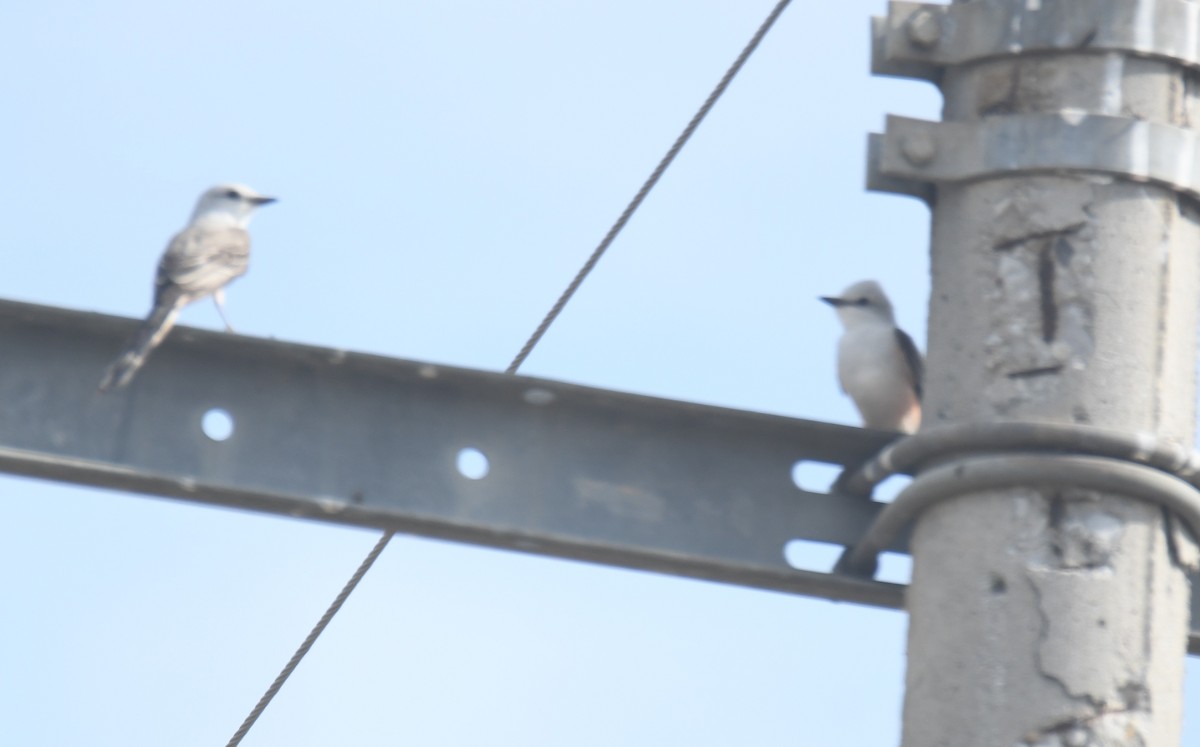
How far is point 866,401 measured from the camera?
7.21m

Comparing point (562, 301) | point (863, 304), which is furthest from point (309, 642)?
point (863, 304)

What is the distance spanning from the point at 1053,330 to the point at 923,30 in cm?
79

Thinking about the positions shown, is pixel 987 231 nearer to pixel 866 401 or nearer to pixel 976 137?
pixel 976 137

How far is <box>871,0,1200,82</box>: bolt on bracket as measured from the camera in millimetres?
3883

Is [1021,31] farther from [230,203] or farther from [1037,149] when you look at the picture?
[230,203]

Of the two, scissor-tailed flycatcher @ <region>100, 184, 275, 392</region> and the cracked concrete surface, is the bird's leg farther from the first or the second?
the cracked concrete surface

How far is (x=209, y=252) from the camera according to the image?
737cm

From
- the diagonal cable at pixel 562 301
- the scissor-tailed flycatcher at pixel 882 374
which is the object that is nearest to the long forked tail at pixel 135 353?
the diagonal cable at pixel 562 301

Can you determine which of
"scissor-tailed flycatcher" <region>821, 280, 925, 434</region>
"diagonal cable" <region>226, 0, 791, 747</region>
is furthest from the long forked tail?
"scissor-tailed flycatcher" <region>821, 280, 925, 434</region>

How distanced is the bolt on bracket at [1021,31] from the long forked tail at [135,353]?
5.29ft

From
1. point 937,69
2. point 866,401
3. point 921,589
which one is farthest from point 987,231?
point 866,401

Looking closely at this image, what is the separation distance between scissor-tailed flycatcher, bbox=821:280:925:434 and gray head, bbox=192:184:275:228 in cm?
272

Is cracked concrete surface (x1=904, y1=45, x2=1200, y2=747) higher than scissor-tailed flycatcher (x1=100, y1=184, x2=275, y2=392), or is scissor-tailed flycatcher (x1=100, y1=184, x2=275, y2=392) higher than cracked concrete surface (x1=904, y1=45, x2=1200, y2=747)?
scissor-tailed flycatcher (x1=100, y1=184, x2=275, y2=392)

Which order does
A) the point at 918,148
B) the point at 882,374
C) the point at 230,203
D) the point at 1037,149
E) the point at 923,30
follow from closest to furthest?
the point at 1037,149 < the point at 918,148 < the point at 923,30 < the point at 882,374 < the point at 230,203
